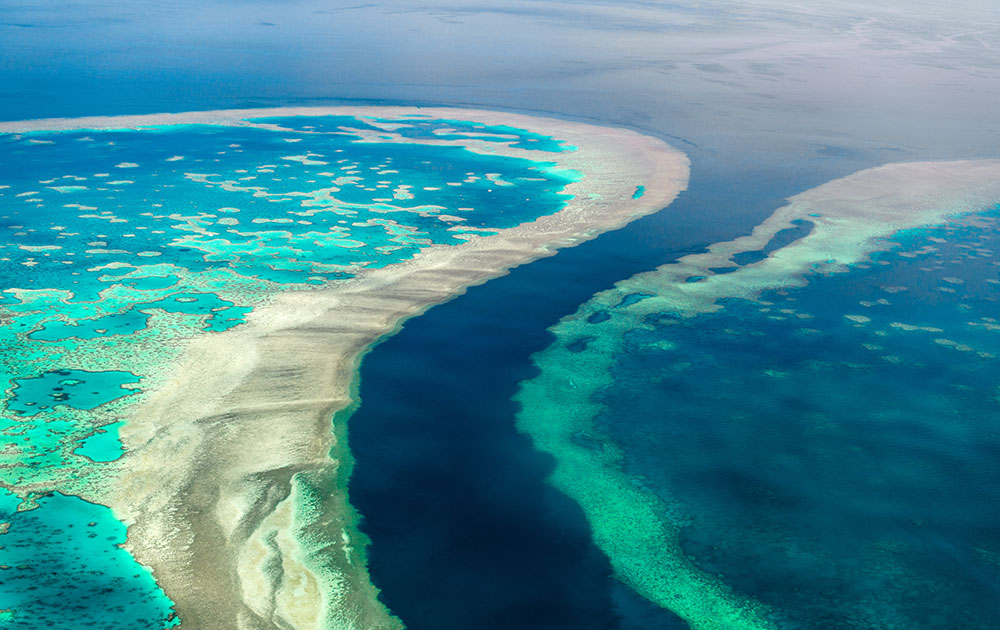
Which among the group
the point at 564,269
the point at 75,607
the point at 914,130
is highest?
the point at 914,130

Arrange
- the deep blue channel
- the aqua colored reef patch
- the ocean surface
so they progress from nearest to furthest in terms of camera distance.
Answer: the deep blue channel < the ocean surface < the aqua colored reef patch

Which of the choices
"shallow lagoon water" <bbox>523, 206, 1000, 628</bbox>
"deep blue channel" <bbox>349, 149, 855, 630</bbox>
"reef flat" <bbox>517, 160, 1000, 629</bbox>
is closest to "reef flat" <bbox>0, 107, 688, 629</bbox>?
"deep blue channel" <bbox>349, 149, 855, 630</bbox>

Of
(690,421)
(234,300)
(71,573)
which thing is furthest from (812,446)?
(234,300)

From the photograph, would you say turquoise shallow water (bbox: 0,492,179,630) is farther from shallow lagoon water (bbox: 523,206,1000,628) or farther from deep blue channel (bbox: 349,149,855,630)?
shallow lagoon water (bbox: 523,206,1000,628)

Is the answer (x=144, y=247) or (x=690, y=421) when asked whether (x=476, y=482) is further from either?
(x=144, y=247)

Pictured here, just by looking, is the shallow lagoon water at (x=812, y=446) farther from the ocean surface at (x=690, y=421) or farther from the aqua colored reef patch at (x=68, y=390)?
the aqua colored reef patch at (x=68, y=390)

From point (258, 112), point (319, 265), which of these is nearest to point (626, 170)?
point (319, 265)

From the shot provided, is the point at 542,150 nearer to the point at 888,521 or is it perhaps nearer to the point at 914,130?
the point at 914,130
